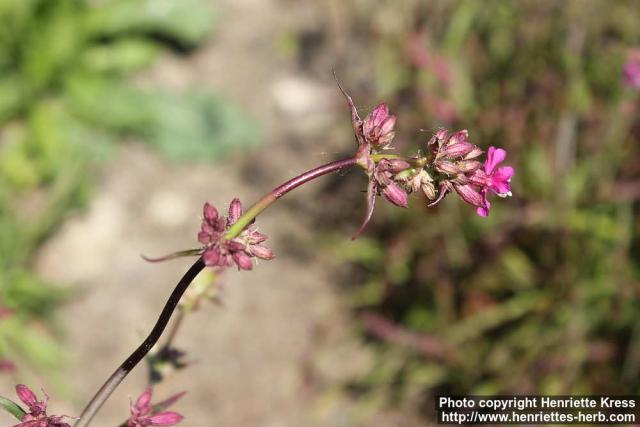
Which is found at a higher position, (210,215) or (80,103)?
(80,103)

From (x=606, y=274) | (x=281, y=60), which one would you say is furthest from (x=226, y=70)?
(x=606, y=274)

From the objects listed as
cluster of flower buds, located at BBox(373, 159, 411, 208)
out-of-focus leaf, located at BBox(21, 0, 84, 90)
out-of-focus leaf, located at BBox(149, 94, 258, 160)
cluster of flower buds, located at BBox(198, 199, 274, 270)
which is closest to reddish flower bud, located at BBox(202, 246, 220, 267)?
cluster of flower buds, located at BBox(198, 199, 274, 270)

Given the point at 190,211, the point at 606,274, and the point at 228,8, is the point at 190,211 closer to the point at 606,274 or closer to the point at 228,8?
the point at 228,8

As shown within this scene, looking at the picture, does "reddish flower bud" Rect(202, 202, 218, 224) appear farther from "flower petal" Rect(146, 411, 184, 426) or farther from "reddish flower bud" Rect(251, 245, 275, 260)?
"flower petal" Rect(146, 411, 184, 426)

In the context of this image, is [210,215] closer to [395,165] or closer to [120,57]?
[395,165]

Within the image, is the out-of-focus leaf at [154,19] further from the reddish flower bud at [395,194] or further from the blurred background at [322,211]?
the reddish flower bud at [395,194]

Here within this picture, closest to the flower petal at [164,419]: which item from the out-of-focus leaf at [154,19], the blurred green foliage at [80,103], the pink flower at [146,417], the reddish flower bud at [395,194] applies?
the pink flower at [146,417]

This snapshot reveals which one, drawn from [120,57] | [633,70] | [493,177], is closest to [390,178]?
[493,177]
